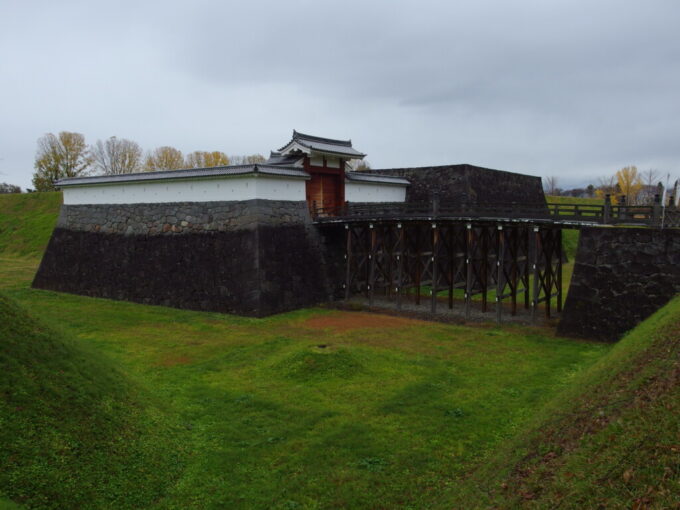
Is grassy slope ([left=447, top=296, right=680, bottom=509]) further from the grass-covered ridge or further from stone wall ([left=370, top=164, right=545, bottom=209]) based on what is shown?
the grass-covered ridge

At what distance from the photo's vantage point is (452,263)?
59.6ft

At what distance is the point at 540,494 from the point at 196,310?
15511 millimetres

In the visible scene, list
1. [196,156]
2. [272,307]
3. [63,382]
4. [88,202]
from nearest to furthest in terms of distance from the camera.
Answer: [63,382], [272,307], [88,202], [196,156]

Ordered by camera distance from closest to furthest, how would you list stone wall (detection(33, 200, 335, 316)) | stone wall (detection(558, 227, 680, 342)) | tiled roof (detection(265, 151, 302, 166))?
stone wall (detection(558, 227, 680, 342))
stone wall (detection(33, 200, 335, 316))
tiled roof (detection(265, 151, 302, 166))

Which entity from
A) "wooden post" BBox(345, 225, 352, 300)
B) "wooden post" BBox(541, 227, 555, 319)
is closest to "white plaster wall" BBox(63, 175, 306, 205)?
"wooden post" BBox(345, 225, 352, 300)

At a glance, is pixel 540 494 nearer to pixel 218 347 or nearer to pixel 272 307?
pixel 218 347

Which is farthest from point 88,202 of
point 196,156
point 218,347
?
point 196,156

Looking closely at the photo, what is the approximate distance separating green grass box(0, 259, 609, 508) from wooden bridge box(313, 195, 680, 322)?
2.40m

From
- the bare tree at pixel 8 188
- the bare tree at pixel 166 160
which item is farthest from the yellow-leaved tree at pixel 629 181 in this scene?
the bare tree at pixel 8 188

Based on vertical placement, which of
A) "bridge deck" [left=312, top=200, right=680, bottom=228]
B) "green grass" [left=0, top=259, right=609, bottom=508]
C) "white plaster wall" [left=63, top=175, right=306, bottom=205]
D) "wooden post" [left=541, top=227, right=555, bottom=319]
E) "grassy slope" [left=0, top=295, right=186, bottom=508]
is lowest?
"green grass" [left=0, top=259, right=609, bottom=508]

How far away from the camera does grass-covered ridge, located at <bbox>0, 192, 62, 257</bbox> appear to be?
36.4m

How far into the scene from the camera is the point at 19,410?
6.15 meters

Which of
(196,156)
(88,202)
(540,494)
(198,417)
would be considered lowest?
(198,417)

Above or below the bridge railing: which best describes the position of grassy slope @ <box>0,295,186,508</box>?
below
